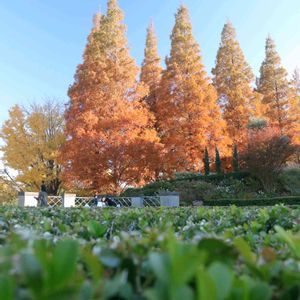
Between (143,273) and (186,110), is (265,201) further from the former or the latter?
(143,273)

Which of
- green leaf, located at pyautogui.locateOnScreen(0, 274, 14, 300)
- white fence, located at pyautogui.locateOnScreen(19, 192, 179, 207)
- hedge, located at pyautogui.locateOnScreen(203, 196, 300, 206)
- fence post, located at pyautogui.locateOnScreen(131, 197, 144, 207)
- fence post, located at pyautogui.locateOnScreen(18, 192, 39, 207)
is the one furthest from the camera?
fence post, located at pyautogui.locateOnScreen(131, 197, 144, 207)

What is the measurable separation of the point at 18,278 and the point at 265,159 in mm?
18556

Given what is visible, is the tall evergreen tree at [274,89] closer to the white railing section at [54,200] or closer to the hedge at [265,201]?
the hedge at [265,201]

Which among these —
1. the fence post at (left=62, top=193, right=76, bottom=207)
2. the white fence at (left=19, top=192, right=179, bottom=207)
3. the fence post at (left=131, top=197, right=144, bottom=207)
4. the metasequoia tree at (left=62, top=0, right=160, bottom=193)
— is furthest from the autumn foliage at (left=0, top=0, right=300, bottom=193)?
the fence post at (left=131, top=197, right=144, bottom=207)

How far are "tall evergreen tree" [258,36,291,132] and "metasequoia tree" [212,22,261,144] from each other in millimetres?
1971

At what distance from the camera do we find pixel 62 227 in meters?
1.64

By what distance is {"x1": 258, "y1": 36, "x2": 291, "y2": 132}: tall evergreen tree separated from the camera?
2717 centimetres

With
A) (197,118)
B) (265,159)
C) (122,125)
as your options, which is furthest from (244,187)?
(122,125)

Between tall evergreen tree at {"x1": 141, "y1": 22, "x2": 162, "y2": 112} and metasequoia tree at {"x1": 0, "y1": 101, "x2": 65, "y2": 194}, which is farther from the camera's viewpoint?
tall evergreen tree at {"x1": 141, "y1": 22, "x2": 162, "y2": 112}

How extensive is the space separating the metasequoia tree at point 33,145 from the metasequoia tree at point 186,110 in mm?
7008

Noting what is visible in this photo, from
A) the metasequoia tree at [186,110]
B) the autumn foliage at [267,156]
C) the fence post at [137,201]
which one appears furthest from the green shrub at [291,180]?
the fence post at [137,201]

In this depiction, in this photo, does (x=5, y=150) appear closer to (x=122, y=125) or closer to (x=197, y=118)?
(x=122, y=125)

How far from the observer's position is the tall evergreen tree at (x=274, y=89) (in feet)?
89.1

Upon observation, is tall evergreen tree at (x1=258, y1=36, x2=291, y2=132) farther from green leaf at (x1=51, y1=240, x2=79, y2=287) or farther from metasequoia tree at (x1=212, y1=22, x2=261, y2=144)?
green leaf at (x1=51, y1=240, x2=79, y2=287)
